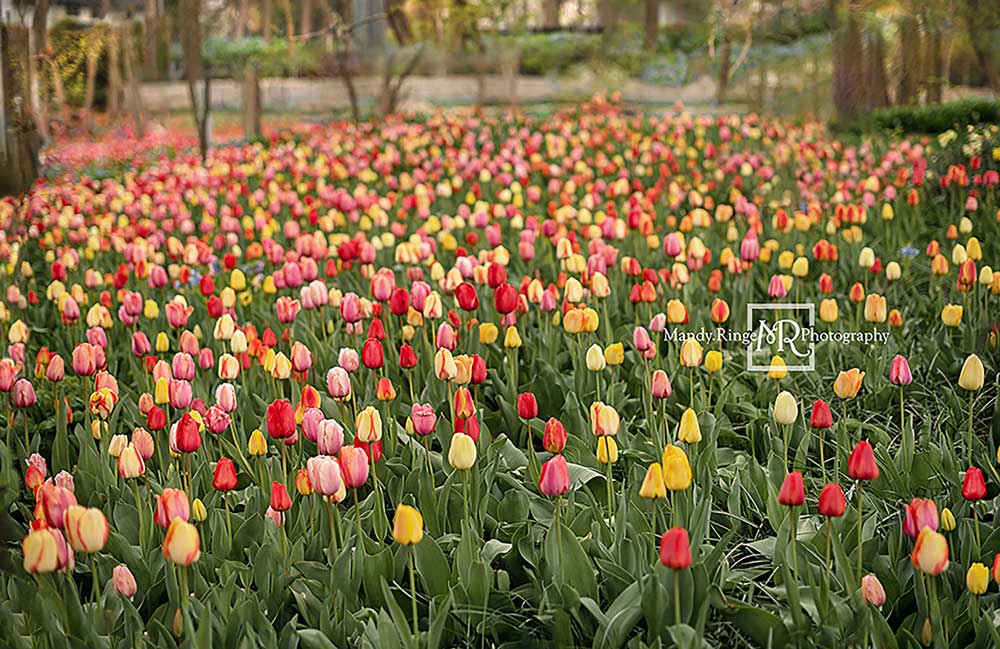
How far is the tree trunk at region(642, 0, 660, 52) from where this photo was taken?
667 inches

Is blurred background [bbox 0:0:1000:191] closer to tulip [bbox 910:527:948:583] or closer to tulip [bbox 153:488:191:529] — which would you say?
tulip [bbox 153:488:191:529]

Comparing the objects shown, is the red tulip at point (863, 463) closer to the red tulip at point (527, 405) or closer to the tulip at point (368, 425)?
the red tulip at point (527, 405)

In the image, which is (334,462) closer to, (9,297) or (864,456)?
(864,456)

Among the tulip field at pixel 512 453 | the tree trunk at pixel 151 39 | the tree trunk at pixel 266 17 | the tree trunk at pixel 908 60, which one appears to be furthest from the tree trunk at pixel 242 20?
the tulip field at pixel 512 453

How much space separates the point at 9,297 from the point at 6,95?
0.91 meters

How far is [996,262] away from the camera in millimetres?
4316

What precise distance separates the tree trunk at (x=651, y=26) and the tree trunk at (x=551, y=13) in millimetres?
1476

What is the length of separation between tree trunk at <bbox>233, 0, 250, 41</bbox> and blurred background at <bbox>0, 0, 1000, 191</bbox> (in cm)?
6

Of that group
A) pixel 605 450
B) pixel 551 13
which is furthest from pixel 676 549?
pixel 551 13

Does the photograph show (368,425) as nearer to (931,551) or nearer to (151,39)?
(931,551)

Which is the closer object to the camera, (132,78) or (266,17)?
(132,78)

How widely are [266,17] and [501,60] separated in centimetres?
392

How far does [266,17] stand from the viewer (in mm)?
16531

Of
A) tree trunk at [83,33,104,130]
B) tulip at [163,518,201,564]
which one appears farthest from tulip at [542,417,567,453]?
tree trunk at [83,33,104,130]
